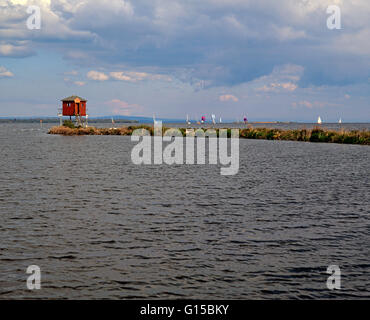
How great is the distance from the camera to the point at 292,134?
9150 cm

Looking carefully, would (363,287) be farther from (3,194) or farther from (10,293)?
(3,194)

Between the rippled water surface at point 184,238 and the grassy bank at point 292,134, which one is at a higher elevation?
the grassy bank at point 292,134

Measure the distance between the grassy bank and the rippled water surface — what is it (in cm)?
5051

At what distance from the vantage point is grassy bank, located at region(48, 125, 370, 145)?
250 feet

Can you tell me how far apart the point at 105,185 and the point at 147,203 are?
23.9ft

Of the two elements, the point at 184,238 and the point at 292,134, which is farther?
the point at 292,134

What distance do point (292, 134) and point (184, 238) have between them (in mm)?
80181

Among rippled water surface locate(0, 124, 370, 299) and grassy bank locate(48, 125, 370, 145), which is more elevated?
grassy bank locate(48, 125, 370, 145)

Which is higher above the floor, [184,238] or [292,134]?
[292,134]

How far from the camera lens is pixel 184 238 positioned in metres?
15.4

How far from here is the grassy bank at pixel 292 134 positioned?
7631 cm

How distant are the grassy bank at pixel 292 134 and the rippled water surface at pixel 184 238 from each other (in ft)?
166

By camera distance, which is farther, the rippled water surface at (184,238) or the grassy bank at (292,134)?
the grassy bank at (292,134)

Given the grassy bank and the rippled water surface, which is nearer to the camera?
the rippled water surface
